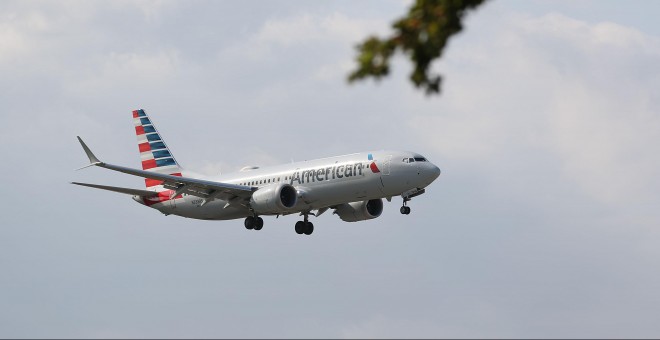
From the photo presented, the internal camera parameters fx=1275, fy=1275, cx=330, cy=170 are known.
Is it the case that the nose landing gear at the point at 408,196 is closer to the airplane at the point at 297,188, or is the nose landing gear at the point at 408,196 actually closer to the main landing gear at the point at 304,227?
the airplane at the point at 297,188

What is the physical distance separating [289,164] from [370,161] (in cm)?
683

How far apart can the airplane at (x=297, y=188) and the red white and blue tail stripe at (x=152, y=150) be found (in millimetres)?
3691

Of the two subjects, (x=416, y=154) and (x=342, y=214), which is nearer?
(x=416, y=154)

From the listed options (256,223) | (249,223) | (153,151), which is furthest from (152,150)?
(256,223)

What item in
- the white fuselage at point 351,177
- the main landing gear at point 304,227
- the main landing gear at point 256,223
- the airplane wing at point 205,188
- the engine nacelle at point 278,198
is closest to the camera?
the white fuselage at point 351,177

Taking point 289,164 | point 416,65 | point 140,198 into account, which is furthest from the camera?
point 140,198

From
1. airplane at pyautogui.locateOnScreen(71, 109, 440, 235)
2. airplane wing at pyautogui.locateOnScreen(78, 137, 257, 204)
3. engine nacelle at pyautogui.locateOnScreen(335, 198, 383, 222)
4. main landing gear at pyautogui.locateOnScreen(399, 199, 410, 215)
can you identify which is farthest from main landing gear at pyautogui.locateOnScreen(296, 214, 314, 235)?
main landing gear at pyautogui.locateOnScreen(399, 199, 410, 215)

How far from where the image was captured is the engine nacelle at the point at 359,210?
267 ft

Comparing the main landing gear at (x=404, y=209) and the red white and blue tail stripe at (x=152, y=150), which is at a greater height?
the red white and blue tail stripe at (x=152, y=150)

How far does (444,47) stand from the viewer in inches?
966

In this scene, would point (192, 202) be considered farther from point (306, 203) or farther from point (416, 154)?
point (416, 154)

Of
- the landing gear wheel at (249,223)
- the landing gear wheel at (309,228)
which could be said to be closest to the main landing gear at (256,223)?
the landing gear wheel at (249,223)

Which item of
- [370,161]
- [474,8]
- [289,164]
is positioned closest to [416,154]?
[370,161]

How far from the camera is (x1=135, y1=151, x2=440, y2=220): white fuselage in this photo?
73312 millimetres
